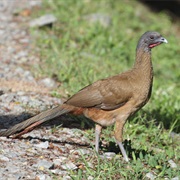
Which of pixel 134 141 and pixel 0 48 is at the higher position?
pixel 0 48

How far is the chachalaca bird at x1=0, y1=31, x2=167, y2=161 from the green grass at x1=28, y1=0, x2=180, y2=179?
502 millimetres

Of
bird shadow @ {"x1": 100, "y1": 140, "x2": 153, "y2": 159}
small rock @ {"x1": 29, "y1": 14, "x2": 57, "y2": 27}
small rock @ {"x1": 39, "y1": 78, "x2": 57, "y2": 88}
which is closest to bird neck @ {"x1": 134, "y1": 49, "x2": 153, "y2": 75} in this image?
bird shadow @ {"x1": 100, "y1": 140, "x2": 153, "y2": 159}

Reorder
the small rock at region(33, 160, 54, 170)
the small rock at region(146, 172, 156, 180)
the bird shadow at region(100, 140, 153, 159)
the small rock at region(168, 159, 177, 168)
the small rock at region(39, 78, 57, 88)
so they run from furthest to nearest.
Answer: the small rock at region(39, 78, 57, 88) → the bird shadow at region(100, 140, 153, 159) → the small rock at region(168, 159, 177, 168) → the small rock at region(146, 172, 156, 180) → the small rock at region(33, 160, 54, 170)

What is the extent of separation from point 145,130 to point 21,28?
14.0ft

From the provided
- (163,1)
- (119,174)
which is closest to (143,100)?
(119,174)

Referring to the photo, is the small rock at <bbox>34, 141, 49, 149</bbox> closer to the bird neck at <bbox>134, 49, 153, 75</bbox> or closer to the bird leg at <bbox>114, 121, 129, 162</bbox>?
the bird leg at <bbox>114, 121, 129, 162</bbox>

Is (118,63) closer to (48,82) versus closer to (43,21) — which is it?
(43,21)

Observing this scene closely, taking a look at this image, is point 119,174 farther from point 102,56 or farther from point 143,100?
point 102,56

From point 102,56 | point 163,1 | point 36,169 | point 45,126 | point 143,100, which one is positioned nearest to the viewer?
point 36,169

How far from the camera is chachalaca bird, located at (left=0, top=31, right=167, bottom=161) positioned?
20.2 ft

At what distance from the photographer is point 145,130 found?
735 cm

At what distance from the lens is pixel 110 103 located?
6.24m

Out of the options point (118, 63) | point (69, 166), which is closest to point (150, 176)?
point (69, 166)

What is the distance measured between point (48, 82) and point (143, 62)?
2.29m
